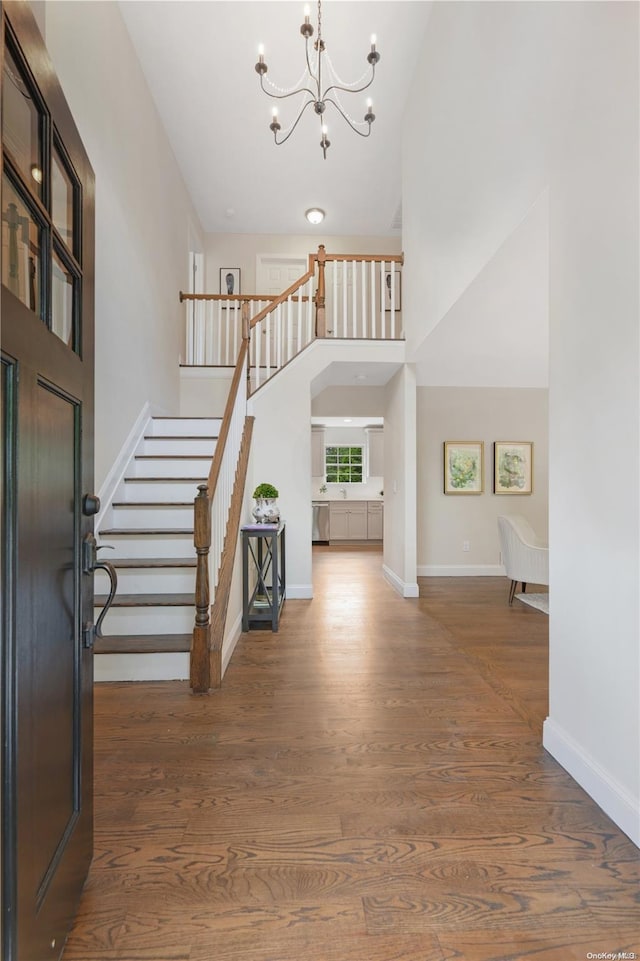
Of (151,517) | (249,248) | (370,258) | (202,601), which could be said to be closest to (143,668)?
(202,601)

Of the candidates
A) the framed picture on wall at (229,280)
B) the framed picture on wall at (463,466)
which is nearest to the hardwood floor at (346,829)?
the framed picture on wall at (463,466)

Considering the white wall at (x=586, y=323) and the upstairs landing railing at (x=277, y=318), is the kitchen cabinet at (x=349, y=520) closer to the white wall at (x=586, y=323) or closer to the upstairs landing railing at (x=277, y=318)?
the upstairs landing railing at (x=277, y=318)

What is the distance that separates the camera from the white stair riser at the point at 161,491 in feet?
12.5

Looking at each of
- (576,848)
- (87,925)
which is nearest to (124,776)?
(87,925)

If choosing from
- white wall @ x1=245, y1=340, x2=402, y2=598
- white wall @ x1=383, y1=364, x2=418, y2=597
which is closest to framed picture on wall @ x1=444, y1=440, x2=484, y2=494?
white wall @ x1=383, y1=364, x2=418, y2=597

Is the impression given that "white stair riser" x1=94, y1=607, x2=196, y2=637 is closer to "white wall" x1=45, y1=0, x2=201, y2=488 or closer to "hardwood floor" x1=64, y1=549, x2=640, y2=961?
"hardwood floor" x1=64, y1=549, x2=640, y2=961

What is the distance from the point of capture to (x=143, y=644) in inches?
110

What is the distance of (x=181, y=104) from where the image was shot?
4.68 meters

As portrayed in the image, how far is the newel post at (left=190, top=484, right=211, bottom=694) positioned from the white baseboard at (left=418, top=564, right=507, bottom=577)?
3884 millimetres

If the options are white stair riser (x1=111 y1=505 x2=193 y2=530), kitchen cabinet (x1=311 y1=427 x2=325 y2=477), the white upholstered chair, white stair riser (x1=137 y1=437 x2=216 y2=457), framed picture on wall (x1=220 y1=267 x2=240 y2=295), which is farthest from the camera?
kitchen cabinet (x1=311 y1=427 x2=325 y2=477)

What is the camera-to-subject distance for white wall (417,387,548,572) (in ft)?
19.7

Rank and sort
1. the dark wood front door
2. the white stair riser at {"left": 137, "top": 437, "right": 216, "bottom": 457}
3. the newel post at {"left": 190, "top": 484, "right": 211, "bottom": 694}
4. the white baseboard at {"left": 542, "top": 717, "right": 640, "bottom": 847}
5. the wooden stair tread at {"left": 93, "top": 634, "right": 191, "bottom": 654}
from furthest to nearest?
the white stair riser at {"left": 137, "top": 437, "right": 216, "bottom": 457} < the wooden stair tread at {"left": 93, "top": 634, "right": 191, "bottom": 654} < the newel post at {"left": 190, "top": 484, "right": 211, "bottom": 694} < the white baseboard at {"left": 542, "top": 717, "right": 640, "bottom": 847} < the dark wood front door

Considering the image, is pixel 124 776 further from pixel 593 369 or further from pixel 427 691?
pixel 593 369

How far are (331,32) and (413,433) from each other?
360 cm
